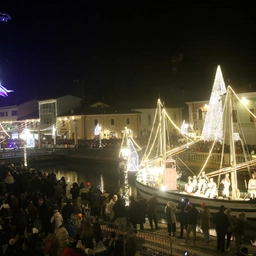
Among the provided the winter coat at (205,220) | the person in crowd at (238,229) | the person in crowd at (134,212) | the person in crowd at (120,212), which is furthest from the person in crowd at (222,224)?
the person in crowd at (120,212)

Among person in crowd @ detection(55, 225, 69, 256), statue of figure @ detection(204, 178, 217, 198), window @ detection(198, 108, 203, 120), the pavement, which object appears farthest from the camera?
window @ detection(198, 108, 203, 120)

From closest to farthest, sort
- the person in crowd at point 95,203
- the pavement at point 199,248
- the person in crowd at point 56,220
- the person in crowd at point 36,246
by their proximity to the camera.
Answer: the person in crowd at point 36,246
the pavement at point 199,248
the person in crowd at point 56,220
the person in crowd at point 95,203

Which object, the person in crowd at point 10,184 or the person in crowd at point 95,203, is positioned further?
the person in crowd at point 10,184

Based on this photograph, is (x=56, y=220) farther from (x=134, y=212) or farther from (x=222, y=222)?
(x=222, y=222)

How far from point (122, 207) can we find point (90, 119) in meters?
58.2

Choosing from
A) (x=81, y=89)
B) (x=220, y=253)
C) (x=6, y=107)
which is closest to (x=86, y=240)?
(x=220, y=253)

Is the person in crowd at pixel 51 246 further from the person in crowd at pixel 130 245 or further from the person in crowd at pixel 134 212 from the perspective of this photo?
the person in crowd at pixel 134 212

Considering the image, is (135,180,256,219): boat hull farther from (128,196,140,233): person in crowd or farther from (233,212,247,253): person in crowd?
(233,212,247,253): person in crowd

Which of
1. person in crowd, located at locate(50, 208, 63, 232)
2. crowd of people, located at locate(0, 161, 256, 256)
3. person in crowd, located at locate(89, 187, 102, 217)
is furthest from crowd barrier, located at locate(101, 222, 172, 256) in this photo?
person in crowd, located at locate(89, 187, 102, 217)

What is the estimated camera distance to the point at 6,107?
303 ft

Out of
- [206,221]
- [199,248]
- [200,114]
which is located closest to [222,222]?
[206,221]

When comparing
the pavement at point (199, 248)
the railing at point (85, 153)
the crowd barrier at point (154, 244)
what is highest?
the railing at point (85, 153)

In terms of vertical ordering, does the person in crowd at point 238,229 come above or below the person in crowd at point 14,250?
below

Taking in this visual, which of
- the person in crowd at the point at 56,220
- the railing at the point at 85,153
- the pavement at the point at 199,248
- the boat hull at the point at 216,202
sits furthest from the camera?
the railing at the point at 85,153
